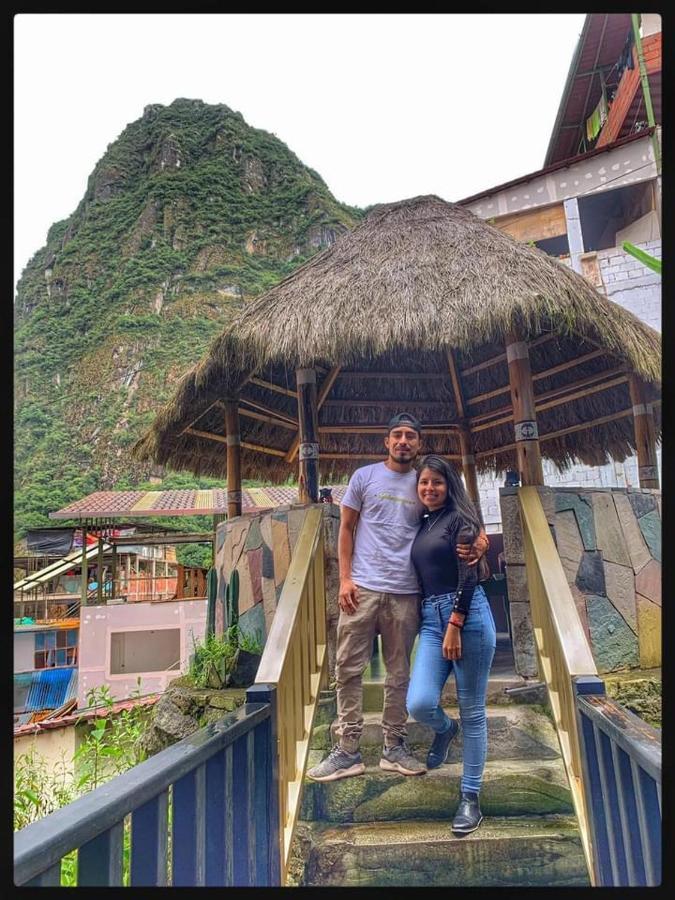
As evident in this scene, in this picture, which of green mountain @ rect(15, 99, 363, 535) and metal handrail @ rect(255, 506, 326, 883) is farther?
green mountain @ rect(15, 99, 363, 535)

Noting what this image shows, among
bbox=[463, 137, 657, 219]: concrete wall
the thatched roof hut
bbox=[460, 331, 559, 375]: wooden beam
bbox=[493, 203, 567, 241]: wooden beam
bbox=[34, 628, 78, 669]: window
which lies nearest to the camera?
the thatched roof hut

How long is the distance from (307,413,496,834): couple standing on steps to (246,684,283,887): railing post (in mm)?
470

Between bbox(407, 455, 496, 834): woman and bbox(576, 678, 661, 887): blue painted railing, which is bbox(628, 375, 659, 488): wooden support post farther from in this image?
bbox(576, 678, 661, 887): blue painted railing

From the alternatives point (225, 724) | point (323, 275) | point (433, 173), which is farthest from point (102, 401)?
point (225, 724)

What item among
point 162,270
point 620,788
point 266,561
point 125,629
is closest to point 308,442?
point 266,561

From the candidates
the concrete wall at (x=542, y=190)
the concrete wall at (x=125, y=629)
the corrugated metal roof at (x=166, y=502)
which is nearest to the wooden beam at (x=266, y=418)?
the corrugated metal roof at (x=166, y=502)

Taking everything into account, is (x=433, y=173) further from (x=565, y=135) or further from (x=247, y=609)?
(x=247, y=609)

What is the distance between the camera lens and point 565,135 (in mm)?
2062

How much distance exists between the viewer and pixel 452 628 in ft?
6.00

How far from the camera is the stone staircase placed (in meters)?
1.82

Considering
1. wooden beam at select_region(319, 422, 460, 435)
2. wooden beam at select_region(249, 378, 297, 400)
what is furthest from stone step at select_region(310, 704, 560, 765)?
wooden beam at select_region(319, 422, 460, 435)

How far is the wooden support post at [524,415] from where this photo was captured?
10.1 feet
